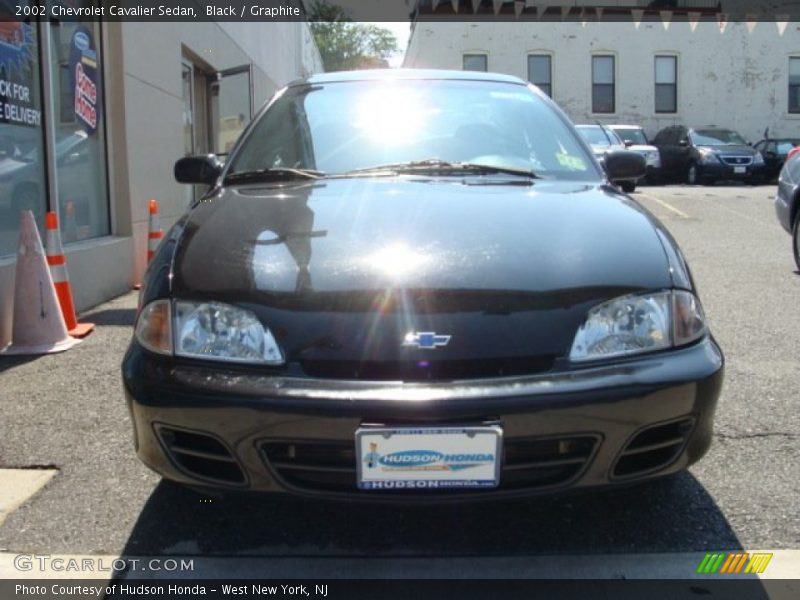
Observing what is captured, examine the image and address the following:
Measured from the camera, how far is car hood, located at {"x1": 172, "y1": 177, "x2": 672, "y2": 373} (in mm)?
2303

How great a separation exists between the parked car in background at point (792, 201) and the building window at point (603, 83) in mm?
21067

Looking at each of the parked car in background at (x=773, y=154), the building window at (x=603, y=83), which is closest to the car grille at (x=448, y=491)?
the parked car in background at (x=773, y=154)

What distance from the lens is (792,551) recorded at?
2568 mm

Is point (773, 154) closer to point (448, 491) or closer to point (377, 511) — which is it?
point (377, 511)

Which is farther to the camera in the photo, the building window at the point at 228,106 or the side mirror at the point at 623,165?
the building window at the point at 228,106

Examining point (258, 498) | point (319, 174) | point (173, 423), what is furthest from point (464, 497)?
point (319, 174)

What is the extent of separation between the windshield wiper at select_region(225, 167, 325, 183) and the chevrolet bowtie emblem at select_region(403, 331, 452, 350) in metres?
1.25

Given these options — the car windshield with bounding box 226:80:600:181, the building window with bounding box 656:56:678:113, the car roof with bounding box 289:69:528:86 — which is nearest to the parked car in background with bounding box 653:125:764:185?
the building window with bounding box 656:56:678:113

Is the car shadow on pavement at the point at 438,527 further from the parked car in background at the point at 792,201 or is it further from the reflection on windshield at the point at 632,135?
the reflection on windshield at the point at 632,135

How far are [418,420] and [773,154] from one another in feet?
76.3

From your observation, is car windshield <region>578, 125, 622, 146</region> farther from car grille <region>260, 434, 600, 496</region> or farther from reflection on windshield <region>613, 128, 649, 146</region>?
car grille <region>260, 434, 600, 496</region>

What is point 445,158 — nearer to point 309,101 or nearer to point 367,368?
point 309,101

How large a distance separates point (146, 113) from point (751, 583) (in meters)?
6.90

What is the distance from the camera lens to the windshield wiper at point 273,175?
3344mm
